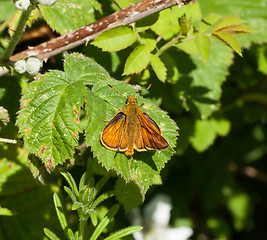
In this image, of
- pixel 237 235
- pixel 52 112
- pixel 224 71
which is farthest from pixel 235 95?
pixel 52 112

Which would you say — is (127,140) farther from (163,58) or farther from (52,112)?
(163,58)

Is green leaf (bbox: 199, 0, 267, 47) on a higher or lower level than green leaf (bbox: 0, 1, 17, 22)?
lower

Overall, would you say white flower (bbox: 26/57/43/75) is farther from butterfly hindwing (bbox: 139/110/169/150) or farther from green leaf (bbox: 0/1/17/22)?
green leaf (bbox: 0/1/17/22)

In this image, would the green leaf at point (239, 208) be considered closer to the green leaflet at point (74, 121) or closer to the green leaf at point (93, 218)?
the green leaflet at point (74, 121)

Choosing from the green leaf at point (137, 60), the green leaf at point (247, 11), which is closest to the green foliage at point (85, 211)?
the green leaf at point (137, 60)

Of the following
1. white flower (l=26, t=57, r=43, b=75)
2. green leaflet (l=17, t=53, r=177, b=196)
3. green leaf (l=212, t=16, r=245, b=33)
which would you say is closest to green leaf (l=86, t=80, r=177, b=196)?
green leaflet (l=17, t=53, r=177, b=196)

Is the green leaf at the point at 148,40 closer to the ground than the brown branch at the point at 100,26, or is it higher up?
closer to the ground
